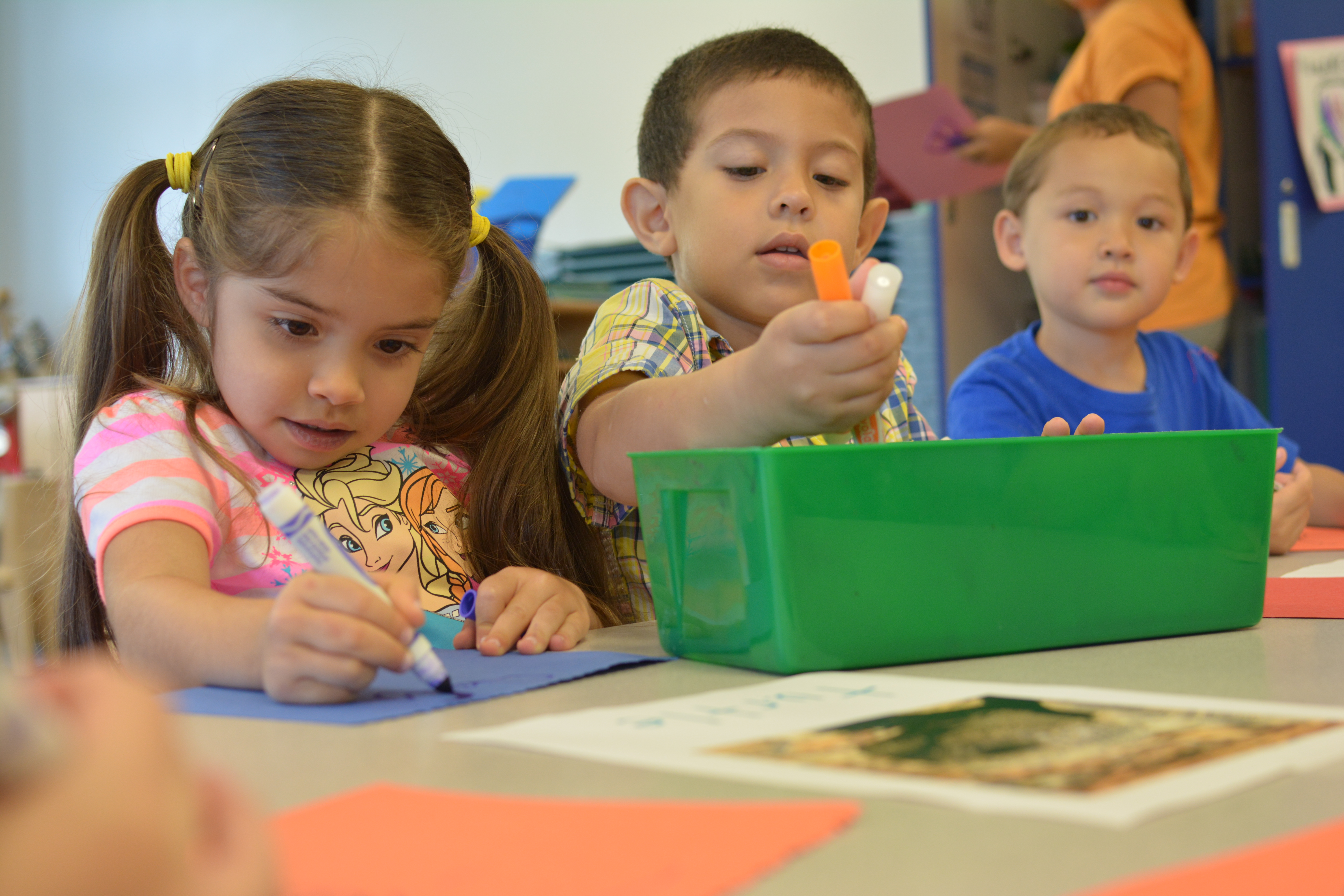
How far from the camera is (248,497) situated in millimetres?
855

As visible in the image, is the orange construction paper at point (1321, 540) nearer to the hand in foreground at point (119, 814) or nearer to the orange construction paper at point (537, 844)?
the orange construction paper at point (537, 844)

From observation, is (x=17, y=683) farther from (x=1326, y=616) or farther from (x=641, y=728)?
(x=1326, y=616)

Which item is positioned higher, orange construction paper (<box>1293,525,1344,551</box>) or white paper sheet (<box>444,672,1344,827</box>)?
white paper sheet (<box>444,672,1344,827</box>)

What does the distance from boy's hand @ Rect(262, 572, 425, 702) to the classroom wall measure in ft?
7.21

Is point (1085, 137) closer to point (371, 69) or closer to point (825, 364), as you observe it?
point (825, 364)

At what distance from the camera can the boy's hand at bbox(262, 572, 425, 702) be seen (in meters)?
0.51

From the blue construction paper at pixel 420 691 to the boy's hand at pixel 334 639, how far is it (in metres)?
0.01

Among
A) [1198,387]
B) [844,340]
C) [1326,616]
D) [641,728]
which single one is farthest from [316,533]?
[1198,387]

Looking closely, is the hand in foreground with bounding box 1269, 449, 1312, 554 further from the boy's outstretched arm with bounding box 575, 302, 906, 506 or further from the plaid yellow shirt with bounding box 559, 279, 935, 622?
the boy's outstretched arm with bounding box 575, 302, 906, 506

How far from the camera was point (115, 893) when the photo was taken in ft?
0.62

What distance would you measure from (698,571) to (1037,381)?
0.93 metres

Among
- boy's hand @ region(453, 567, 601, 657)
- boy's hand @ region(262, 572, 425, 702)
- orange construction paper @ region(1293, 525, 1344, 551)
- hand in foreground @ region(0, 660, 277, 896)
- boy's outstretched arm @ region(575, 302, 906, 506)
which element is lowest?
orange construction paper @ region(1293, 525, 1344, 551)

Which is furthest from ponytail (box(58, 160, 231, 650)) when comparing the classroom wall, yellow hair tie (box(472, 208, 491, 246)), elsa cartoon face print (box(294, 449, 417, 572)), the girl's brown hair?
the classroom wall

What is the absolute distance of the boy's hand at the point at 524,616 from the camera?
0.68m
